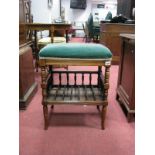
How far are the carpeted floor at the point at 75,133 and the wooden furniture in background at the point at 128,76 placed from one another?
0.15m

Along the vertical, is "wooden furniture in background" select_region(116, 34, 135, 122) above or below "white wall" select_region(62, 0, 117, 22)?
below

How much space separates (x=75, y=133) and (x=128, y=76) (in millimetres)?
736

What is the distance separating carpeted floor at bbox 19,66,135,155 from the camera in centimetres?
141

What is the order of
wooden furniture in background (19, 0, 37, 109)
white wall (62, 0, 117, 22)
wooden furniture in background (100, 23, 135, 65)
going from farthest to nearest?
white wall (62, 0, 117, 22) → wooden furniture in background (100, 23, 135, 65) → wooden furniture in background (19, 0, 37, 109)

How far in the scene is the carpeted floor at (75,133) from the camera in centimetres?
141

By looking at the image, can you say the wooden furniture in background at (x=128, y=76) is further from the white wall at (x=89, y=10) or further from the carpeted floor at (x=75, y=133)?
the white wall at (x=89, y=10)

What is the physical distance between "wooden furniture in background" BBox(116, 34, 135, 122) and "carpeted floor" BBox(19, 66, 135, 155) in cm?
15

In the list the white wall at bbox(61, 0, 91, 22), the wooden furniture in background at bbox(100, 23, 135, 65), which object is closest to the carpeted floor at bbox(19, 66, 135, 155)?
the wooden furniture in background at bbox(100, 23, 135, 65)

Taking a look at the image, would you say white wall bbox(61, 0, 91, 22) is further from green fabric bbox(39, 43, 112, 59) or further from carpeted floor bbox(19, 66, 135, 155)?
green fabric bbox(39, 43, 112, 59)
